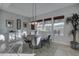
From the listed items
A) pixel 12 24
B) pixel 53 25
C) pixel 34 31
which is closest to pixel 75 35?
pixel 53 25

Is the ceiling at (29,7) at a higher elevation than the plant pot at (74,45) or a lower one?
higher

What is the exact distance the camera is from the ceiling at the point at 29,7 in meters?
2.70

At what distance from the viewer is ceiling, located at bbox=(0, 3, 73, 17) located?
2.70 metres

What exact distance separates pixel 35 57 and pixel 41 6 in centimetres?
170

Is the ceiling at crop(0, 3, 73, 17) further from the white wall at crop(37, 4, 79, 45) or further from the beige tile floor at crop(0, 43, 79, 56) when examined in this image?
the beige tile floor at crop(0, 43, 79, 56)

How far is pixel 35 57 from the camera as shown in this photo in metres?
2.70

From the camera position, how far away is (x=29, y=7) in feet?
9.05

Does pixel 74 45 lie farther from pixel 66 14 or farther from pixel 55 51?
pixel 66 14

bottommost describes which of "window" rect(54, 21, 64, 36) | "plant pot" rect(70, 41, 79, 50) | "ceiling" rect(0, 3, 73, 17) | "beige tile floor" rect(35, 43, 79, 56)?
"beige tile floor" rect(35, 43, 79, 56)

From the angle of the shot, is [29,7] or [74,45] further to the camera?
[29,7]

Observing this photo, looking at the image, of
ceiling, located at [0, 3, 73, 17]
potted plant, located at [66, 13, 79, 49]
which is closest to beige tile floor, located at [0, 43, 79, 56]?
potted plant, located at [66, 13, 79, 49]

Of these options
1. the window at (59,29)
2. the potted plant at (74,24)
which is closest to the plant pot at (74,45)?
the potted plant at (74,24)

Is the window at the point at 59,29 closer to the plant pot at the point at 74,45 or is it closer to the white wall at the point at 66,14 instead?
the white wall at the point at 66,14

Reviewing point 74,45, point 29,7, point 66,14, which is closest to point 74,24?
point 66,14
